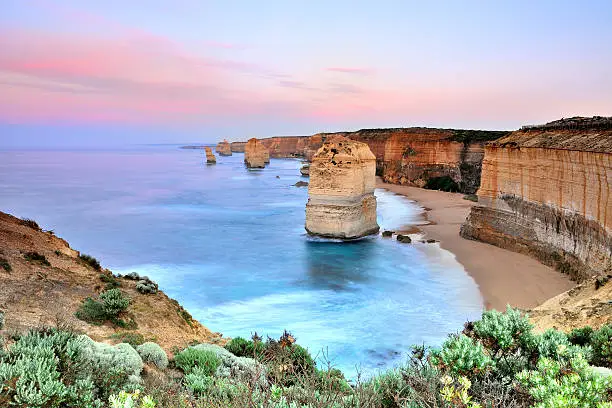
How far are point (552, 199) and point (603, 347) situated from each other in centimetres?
1230

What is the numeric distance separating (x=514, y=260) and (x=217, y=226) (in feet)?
65.3

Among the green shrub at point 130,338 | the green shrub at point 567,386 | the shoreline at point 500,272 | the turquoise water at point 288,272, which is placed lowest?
the turquoise water at point 288,272

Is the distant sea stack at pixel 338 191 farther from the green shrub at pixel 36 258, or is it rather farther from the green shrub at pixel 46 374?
the green shrub at pixel 46 374

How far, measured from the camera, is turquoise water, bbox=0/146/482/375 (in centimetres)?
1288

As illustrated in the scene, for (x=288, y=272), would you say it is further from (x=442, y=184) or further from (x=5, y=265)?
(x=442, y=184)

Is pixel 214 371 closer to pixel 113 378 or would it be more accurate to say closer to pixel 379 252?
pixel 113 378

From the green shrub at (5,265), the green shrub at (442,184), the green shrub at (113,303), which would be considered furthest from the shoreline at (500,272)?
the green shrub at (442,184)

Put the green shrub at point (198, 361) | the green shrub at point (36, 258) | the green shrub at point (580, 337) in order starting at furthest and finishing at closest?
the green shrub at point (36, 258) → the green shrub at point (198, 361) → the green shrub at point (580, 337)

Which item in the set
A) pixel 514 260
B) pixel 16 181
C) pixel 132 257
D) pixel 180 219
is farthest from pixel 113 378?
pixel 16 181

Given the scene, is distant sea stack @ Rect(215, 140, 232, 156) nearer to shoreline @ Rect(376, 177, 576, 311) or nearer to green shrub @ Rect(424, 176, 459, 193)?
green shrub @ Rect(424, 176, 459, 193)

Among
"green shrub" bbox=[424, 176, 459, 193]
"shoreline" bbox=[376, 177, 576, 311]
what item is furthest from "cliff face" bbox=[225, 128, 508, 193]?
"shoreline" bbox=[376, 177, 576, 311]

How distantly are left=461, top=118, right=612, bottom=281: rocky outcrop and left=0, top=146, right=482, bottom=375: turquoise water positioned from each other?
10.3 feet

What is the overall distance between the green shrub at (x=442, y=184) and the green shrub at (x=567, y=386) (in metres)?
43.4

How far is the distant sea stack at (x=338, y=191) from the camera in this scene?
21484 millimetres
